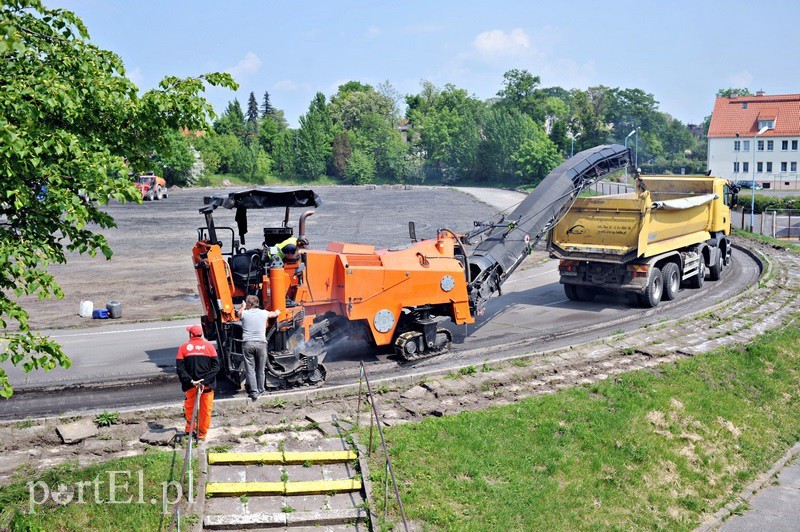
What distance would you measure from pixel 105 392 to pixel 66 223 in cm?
592

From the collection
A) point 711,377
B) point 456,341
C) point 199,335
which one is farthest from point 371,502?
point 711,377

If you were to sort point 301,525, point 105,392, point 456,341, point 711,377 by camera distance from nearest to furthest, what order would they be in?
1. point 301,525
2. point 105,392
3. point 711,377
4. point 456,341

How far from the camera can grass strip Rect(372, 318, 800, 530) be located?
9.78 metres

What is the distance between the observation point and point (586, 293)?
20.8 meters

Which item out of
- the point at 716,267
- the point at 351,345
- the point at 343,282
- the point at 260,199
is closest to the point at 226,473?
A: the point at 260,199

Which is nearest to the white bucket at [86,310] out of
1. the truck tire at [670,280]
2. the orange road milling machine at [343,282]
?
the orange road milling machine at [343,282]

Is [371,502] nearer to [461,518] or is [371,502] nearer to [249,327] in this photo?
[461,518]

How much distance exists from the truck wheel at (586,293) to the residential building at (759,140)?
198ft

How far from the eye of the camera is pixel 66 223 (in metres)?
7.70

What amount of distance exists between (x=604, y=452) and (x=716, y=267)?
14.2 m

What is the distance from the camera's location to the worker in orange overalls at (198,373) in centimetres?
991

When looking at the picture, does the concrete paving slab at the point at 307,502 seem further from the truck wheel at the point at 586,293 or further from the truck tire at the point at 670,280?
the truck tire at the point at 670,280

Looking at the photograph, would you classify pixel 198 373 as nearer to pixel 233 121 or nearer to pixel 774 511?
pixel 774 511

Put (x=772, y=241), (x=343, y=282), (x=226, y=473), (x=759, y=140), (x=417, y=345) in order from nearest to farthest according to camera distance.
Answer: (x=226, y=473) < (x=343, y=282) < (x=417, y=345) < (x=772, y=241) < (x=759, y=140)
